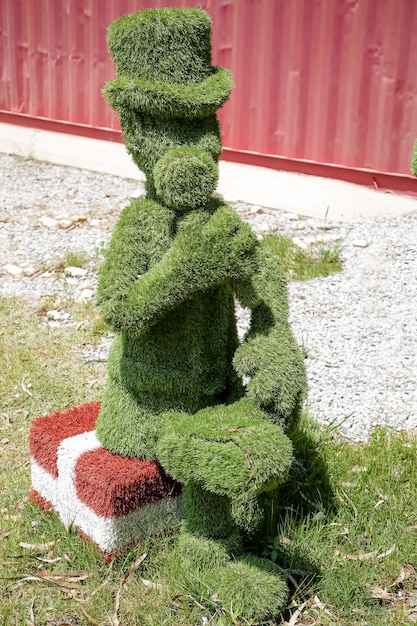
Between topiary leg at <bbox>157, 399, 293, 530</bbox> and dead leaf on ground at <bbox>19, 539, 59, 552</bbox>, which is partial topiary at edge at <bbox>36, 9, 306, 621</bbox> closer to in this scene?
topiary leg at <bbox>157, 399, 293, 530</bbox>

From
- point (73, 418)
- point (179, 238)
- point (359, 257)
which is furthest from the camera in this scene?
point (359, 257)

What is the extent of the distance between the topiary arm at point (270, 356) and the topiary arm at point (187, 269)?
0.67 feet

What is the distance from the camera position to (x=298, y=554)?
11.1 ft

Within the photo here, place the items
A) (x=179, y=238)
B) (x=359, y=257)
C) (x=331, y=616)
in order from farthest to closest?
(x=359, y=257) < (x=331, y=616) < (x=179, y=238)

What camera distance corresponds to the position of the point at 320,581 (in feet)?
10.6

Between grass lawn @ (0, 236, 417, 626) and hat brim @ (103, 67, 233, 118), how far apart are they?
162cm


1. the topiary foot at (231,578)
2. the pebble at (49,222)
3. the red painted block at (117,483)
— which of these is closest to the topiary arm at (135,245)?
the red painted block at (117,483)

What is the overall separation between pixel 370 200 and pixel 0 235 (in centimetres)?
323

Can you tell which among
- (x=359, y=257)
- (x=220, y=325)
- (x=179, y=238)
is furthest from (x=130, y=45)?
(x=359, y=257)

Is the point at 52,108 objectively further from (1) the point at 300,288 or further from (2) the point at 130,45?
(2) the point at 130,45

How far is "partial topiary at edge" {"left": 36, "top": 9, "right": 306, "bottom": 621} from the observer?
283cm

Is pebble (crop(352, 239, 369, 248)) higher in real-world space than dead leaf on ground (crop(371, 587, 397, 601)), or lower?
higher

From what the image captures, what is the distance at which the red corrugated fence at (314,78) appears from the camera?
7363 millimetres

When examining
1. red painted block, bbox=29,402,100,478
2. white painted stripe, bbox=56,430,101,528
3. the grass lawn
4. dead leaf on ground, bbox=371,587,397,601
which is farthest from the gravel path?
white painted stripe, bbox=56,430,101,528
